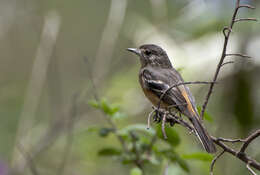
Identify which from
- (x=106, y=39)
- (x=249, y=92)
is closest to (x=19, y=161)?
(x=106, y=39)

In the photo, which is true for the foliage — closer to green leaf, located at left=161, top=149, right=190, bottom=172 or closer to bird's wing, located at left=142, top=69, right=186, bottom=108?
green leaf, located at left=161, top=149, right=190, bottom=172

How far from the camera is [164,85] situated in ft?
15.4

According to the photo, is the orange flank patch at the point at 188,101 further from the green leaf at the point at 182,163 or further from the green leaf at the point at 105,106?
the green leaf at the point at 105,106

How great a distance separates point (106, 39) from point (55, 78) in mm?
1681

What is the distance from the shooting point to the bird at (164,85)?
13.1ft

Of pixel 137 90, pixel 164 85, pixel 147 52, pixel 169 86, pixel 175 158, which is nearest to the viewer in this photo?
pixel 175 158

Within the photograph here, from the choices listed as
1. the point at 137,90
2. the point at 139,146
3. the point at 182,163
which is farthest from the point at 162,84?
the point at 137,90

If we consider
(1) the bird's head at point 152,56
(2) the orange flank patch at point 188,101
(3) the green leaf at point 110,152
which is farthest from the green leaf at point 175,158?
(1) the bird's head at point 152,56

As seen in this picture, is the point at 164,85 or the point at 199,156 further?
the point at 164,85

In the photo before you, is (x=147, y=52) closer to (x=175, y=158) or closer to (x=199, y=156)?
(x=175, y=158)

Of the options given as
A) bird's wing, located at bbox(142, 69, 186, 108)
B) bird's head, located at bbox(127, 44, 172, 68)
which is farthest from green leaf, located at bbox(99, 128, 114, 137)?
bird's head, located at bbox(127, 44, 172, 68)

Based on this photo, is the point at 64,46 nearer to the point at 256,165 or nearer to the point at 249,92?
the point at 249,92

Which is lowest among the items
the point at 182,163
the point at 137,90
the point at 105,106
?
the point at 137,90

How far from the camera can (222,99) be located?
6.11 metres
